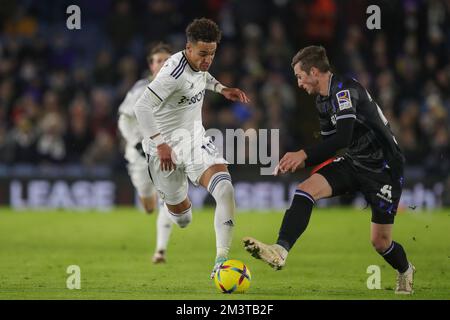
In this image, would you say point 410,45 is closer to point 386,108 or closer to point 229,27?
point 386,108

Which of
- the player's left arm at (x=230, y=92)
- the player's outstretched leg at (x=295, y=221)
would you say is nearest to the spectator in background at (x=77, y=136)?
the player's left arm at (x=230, y=92)

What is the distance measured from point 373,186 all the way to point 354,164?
0.26m

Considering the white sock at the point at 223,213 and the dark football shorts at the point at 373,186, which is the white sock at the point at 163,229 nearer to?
the white sock at the point at 223,213

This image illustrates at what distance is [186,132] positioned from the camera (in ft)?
30.2

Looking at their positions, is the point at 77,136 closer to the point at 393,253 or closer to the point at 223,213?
the point at 223,213

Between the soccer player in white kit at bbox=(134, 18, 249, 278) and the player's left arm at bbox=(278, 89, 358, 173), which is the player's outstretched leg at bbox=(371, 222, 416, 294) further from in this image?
the soccer player in white kit at bbox=(134, 18, 249, 278)

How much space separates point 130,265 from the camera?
1068 centimetres

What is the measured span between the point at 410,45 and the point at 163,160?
12880 millimetres

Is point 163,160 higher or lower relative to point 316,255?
higher

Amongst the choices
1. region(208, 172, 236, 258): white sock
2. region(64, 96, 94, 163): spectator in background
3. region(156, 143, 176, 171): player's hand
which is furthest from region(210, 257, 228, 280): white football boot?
region(64, 96, 94, 163): spectator in background

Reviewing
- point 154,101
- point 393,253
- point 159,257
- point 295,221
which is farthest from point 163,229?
point 393,253

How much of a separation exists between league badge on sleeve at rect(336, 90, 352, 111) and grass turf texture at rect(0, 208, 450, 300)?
164 centimetres
